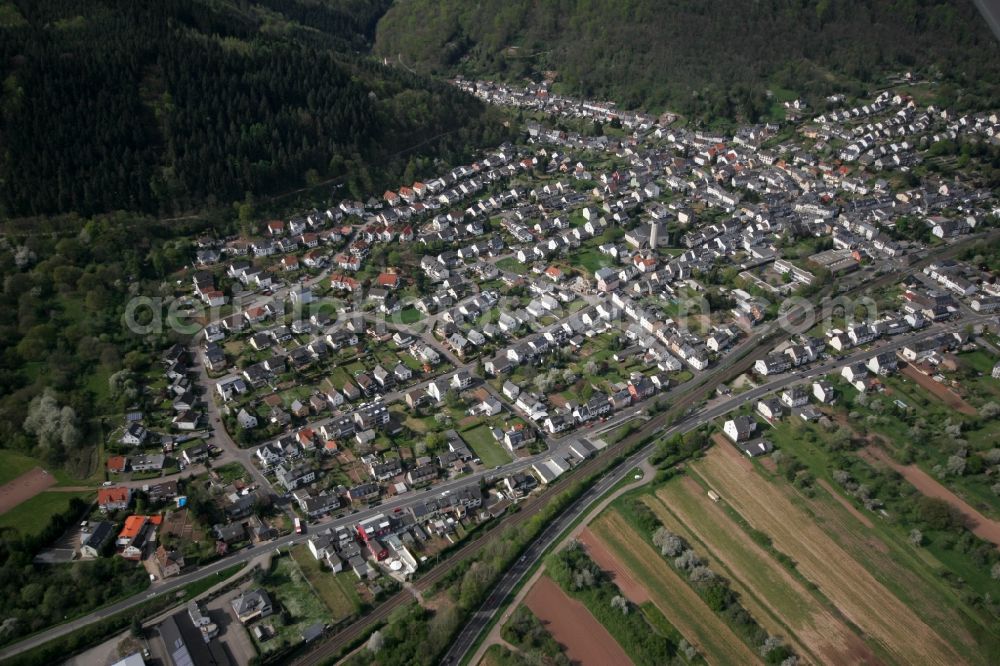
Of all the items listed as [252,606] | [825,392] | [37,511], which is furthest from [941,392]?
[37,511]

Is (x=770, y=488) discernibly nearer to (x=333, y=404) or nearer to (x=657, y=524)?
(x=657, y=524)

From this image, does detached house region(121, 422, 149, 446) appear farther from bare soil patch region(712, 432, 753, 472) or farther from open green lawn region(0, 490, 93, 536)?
bare soil patch region(712, 432, 753, 472)

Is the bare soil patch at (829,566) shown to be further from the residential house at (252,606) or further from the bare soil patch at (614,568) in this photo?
the residential house at (252,606)

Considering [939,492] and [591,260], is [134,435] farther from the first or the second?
[939,492]

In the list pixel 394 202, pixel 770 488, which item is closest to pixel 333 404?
pixel 770 488

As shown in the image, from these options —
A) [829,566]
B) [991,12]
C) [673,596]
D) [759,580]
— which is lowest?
[673,596]

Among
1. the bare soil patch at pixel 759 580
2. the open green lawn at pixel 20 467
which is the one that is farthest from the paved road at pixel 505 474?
the open green lawn at pixel 20 467

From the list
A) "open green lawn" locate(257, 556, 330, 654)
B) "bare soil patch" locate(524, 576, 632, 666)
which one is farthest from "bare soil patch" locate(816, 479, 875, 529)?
"open green lawn" locate(257, 556, 330, 654)
